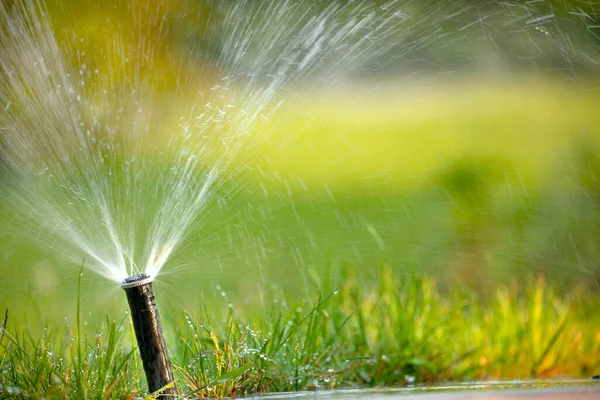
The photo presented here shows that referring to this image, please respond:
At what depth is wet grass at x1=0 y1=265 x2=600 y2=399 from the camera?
3.42 m

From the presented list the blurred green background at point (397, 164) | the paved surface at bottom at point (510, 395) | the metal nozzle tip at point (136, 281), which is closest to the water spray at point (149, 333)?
the metal nozzle tip at point (136, 281)

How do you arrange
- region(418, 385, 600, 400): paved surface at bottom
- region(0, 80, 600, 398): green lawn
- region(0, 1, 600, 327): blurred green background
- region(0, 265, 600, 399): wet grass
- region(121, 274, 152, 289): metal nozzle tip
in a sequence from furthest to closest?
region(0, 1, 600, 327): blurred green background < region(0, 80, 600, 398): green lawn < region(0, 265, 600, 399): wet grass < region(121, 274, 152, 289): metal nozzle tip < region(418, 385, 600, 400): paved surface at bottom

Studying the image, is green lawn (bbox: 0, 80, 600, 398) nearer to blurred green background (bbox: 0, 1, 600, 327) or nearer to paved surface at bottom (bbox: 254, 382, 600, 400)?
blurred green background (bbox: 0, 1, 600, 327)

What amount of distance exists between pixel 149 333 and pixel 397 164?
691 cm

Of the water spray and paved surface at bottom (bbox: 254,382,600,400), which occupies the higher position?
the water spray

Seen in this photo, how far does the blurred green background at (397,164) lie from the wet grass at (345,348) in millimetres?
991

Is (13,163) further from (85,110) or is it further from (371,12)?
(371,12)

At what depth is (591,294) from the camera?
6316 mm

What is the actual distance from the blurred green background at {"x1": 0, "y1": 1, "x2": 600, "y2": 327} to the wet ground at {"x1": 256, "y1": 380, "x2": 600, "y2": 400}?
6.52 ft

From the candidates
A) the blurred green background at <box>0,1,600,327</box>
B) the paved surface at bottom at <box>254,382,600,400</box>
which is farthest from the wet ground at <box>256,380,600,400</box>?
the blurred green background at <box>0,1,600,327</box>

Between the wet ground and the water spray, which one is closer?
the wet ground

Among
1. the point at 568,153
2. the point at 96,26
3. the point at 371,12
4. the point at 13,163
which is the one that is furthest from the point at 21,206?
the point at 568,153

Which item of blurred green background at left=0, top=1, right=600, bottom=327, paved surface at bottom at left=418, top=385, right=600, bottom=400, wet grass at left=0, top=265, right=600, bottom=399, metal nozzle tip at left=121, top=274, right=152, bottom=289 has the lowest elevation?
paved surface at bottom at left=418, top=385, right=600, bottom=400

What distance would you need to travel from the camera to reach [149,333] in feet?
10.5
